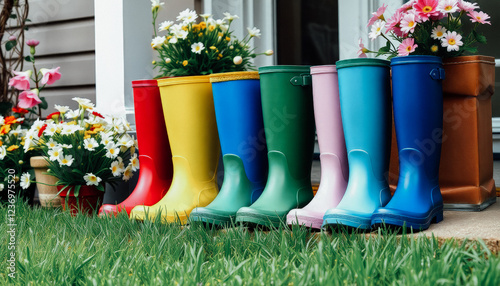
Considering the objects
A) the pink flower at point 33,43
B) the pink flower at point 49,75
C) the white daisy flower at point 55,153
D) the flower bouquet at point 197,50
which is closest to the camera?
the flower bouquet at point 197,50

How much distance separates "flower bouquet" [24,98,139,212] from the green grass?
1.72ft

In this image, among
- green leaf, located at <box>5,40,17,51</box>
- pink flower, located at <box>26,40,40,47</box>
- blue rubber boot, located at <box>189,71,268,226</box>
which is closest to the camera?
blue rubber boot, located at <box>189,71,268,226</box>

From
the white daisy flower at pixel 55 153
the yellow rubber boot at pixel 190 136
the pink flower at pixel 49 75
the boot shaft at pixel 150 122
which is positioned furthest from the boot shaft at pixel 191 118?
the pink flower at pixel 49 75

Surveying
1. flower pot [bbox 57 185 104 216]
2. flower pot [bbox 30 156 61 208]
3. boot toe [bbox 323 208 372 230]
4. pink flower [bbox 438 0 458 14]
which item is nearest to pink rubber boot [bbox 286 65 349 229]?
boot toe [bbox 323 208 372 230]

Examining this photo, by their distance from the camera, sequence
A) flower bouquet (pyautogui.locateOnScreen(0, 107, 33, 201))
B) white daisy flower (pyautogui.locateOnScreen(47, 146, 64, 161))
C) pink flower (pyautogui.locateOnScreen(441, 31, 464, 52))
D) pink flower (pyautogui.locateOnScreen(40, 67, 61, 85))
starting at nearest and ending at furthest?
1. pink flower (pyautogui.locateOnScreen(441, 31, 464, 52))
2. white daisy flower (pyautogui.locateOnScreen(47, 146, 64, 161))
3. flower bouquet (pyautogui.locateOnScreen(0, 107, 33, 201))
4. pink flower (pyautogui.locateOnScreen(40, 67, 61, 85))

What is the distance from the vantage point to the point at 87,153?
239 cm

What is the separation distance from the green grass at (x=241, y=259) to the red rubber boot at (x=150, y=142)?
38 cm

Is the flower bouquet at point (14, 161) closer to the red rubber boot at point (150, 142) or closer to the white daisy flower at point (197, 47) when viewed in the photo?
the red rubber boot at point (150, 142)

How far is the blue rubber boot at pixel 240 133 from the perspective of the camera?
2.00 meters

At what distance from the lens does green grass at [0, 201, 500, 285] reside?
1.21 m

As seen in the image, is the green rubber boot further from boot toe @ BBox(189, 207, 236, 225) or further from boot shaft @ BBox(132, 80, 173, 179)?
boot shaft @ BBox(132, 80, 173, 179)

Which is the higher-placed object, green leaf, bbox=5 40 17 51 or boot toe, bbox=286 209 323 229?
green leaf, bbox=5 40 17 51

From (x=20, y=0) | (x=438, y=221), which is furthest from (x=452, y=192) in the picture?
(x=20, y=0)

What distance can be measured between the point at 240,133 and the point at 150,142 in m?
0.42
